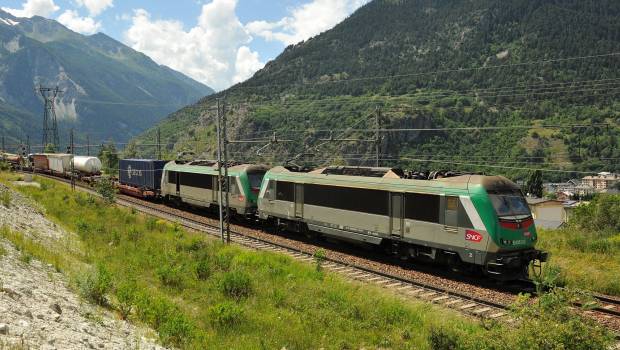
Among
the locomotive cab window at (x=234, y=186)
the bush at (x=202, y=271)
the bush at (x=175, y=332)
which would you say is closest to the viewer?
the bush at (x=175, y=332)

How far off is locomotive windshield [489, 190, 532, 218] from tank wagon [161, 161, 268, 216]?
15282 mm

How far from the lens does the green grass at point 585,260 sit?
15.9 meters

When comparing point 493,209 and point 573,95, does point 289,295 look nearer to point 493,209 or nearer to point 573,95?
point 493,209

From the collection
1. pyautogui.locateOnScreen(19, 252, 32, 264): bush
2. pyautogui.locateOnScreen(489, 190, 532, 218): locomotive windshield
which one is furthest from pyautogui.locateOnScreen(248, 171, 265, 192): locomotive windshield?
pyautogui.locateOnScreen(19, 252, 32, 264): bush

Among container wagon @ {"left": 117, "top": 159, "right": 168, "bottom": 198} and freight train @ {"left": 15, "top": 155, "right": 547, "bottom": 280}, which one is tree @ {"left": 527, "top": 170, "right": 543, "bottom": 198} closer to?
container wagon @ {"left": 117, "top": 159, "right": 168, "bottom": 198}

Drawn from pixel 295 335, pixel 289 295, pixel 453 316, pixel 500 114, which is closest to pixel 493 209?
pixel 453 316

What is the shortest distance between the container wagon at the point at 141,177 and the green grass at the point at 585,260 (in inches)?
1144

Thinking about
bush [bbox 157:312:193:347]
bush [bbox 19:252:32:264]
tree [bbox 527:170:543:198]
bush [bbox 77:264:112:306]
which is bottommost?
tree [bbox 527:170:543:198]

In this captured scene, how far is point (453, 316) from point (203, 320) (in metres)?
6.63

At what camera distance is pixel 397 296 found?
15.3m

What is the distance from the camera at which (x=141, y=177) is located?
43.1 m

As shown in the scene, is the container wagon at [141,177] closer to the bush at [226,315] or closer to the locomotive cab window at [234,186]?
the locomotive cab window at [234,186]

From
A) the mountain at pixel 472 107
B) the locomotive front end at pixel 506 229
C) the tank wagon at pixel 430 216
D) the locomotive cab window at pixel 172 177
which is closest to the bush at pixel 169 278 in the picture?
the tank wagon at pixel 430 216

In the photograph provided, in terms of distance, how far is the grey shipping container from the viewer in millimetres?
40469
